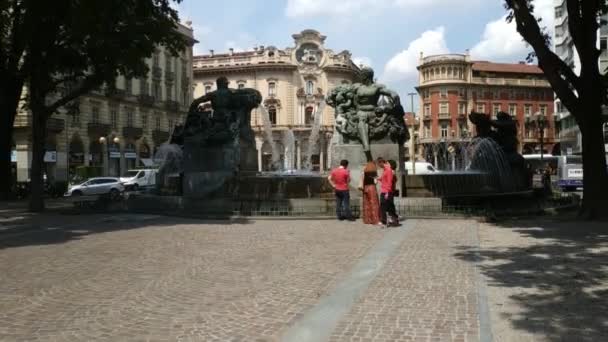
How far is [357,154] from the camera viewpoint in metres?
16.9

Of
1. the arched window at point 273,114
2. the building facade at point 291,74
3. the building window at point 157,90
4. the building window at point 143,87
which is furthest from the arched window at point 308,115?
the building window at point 143,87

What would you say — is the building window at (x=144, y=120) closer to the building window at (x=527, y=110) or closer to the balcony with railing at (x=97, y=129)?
the balcony with railing at (x=97, y=129)

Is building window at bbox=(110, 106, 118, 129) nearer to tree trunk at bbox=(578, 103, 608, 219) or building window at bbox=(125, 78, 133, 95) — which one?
building window at bbox=(125, 78, 133, 95)

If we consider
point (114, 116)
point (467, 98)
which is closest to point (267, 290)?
point (114, 116)

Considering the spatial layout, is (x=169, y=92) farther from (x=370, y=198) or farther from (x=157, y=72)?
(x=370, y=198)

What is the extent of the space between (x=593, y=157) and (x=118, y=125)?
5426cm

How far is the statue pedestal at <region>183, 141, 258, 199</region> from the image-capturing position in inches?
661

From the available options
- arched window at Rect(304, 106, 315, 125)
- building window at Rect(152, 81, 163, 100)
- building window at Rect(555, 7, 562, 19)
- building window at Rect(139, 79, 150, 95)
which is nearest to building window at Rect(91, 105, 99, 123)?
building window at Rect(139, 79, 150, 95)

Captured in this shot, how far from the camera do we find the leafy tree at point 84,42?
58.5ft

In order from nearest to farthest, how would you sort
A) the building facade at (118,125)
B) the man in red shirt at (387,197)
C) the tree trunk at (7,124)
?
1. the man in red shirt at (387,197)
2. the tree trunk at (7,124)
3. the building facade at (118,125)

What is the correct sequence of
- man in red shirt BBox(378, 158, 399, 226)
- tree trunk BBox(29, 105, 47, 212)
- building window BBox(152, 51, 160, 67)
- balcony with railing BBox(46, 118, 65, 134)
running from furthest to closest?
building window BBox(152, 51, 160, 67) → balcony with railing BBox(46, 118, 65, 134) → tree trunk BBox(29, 105, 47, 212) → man in red shirt BBox(378, 158, 399, 226)

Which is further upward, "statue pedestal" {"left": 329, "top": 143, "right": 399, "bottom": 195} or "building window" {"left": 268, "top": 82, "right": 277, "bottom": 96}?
"building window" {"left": 268, "top": 82, "right": 277, "bottom": 96}

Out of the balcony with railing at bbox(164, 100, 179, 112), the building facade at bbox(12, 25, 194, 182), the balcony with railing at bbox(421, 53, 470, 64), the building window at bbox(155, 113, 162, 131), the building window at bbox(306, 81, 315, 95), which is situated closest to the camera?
the building facade at bbox(12, 25, 194, 182)

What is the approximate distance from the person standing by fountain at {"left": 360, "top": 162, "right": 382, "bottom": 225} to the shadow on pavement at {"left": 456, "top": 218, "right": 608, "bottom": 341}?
10.5 ft
